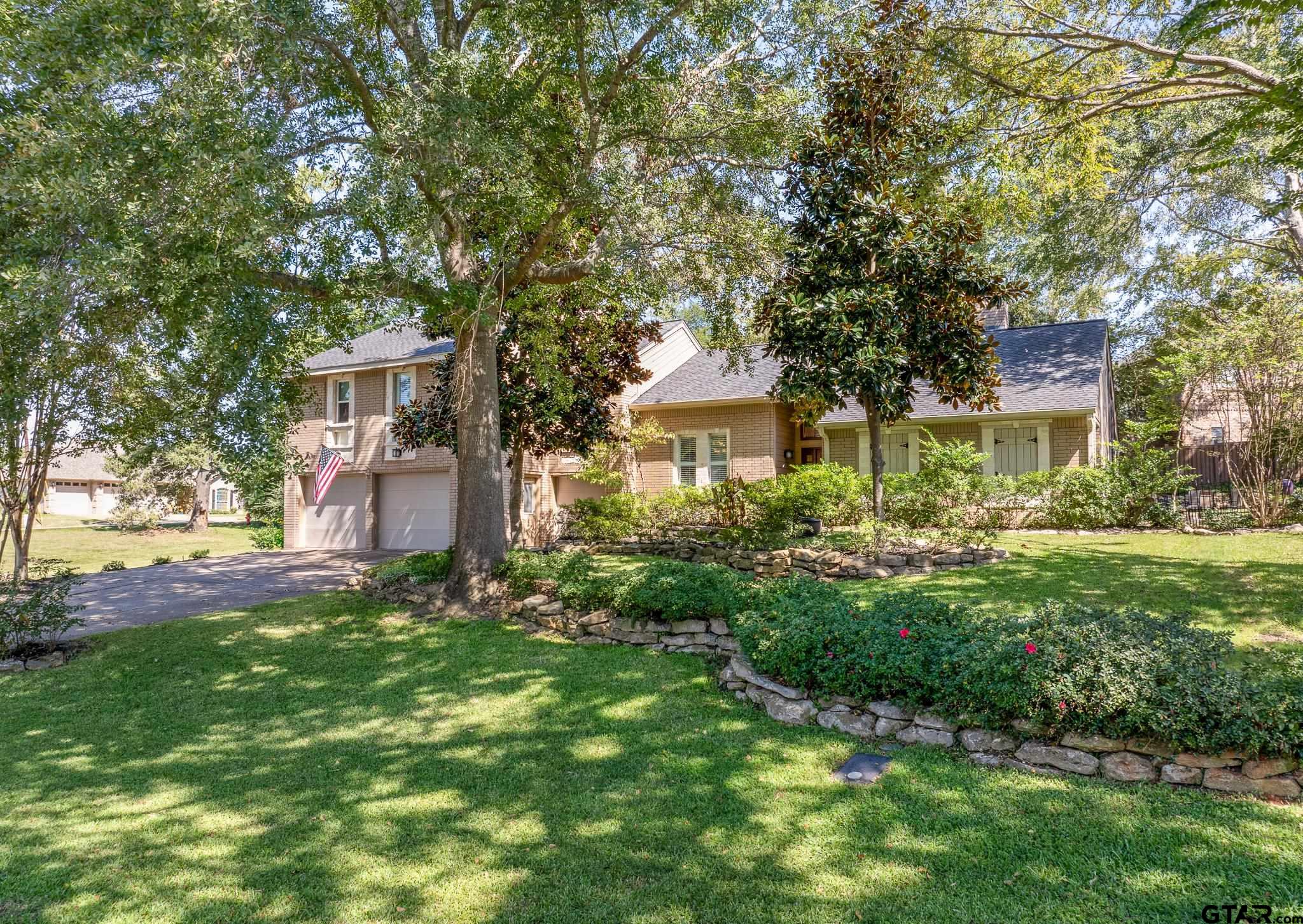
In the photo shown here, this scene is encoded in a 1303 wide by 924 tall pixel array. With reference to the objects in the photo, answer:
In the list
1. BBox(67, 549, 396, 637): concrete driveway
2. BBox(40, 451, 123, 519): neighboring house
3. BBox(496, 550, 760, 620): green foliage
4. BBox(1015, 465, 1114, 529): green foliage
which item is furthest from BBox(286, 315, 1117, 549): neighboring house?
BBox(40, 451, 123, 519): neighboring house

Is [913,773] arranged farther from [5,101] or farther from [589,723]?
[5,101]

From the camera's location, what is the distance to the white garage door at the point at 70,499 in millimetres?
37344

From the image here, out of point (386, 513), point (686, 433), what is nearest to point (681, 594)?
point (686, 433)

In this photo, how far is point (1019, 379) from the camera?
54.2 ft

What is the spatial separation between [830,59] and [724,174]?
226 cm

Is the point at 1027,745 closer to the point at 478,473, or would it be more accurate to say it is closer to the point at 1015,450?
the point at 478,473

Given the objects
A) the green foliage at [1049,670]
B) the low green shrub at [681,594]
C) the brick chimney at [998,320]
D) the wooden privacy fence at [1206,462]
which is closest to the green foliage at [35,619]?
the low green shrub at [681,594]

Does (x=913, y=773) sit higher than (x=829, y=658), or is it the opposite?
(x=829, y=658)

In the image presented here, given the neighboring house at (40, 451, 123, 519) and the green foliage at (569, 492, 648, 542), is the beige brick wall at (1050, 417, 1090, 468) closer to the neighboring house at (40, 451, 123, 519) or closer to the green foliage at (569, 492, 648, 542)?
the green foliage at (569, 492, 648, 542)

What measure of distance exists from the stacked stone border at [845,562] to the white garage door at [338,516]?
1142 cm

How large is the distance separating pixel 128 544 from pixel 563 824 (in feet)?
89.6

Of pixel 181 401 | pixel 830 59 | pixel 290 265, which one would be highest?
pixel 830 59

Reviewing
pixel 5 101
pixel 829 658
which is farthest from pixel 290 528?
pixel 829 658

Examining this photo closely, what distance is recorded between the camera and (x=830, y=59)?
1021 cm
